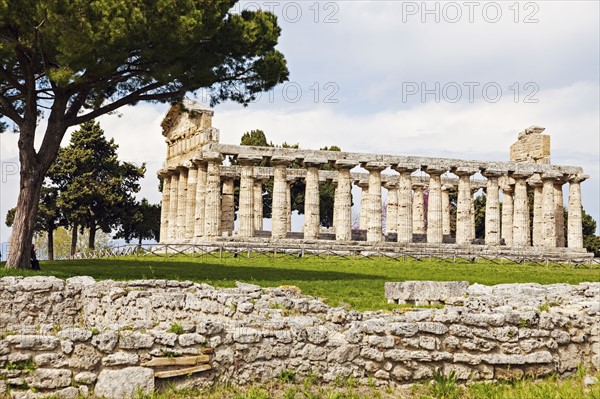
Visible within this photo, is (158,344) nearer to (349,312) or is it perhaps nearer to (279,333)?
(279,333)

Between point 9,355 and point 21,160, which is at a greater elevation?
point 21,160

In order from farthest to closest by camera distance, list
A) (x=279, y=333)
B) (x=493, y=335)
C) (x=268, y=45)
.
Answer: (x=268, y=45)
(x=493, y=335)
(x=279, y=333)

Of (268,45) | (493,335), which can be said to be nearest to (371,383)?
(493,335)

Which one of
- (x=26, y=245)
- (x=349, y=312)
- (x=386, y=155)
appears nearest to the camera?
(x=349, y=312)

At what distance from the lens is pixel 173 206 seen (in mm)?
56688

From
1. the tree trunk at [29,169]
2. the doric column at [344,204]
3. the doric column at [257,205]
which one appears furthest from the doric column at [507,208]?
the tree trunk at [29,169]

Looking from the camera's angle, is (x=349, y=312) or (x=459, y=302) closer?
(x=349, y=312)

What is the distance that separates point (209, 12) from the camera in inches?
1005

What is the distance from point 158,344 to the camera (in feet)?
31.8

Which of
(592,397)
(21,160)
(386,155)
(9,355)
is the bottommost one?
(592,397)

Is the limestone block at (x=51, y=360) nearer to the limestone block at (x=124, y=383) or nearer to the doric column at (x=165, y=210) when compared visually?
the limestone block at (x=124, y=383)

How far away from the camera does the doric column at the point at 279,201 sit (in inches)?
1943

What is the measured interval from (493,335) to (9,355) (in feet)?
23.1

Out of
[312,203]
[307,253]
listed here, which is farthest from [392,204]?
[307,253]
